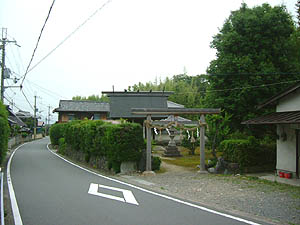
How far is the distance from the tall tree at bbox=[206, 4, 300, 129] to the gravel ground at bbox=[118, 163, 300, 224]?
633 centimetres

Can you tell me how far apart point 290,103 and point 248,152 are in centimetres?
307

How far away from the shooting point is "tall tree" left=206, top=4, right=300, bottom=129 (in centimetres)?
1838

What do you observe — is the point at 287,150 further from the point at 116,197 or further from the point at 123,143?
the point at 116,197

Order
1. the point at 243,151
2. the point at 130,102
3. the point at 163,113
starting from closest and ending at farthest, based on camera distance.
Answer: the point at 243,151 → the point at 163,113 → the point at 130,102

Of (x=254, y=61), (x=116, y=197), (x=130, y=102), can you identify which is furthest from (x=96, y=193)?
(x=130, y=102)

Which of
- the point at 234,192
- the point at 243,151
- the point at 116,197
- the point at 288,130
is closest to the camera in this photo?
the point at 116,197

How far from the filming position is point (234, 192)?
10.2m

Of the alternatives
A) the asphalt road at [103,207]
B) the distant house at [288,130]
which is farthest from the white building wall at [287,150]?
the asphalt road at [103,207]

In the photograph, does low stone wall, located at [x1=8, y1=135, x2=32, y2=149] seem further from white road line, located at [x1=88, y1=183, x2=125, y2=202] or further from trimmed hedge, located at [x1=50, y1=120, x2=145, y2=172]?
white road line, located at [x1=88, y1=183, x2=125, y2=202]

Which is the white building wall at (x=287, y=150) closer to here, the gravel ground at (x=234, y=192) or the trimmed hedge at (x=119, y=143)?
the gravel ground at (x=234, y=192)

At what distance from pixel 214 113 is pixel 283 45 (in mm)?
7527

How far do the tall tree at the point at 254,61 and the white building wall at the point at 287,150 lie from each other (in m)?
4.19

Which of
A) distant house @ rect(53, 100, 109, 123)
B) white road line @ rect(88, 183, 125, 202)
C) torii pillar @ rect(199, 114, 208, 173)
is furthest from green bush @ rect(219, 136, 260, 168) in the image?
distant house @ rect(53, 100, 109, 123)

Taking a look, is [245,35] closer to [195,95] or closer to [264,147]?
[264,147]
